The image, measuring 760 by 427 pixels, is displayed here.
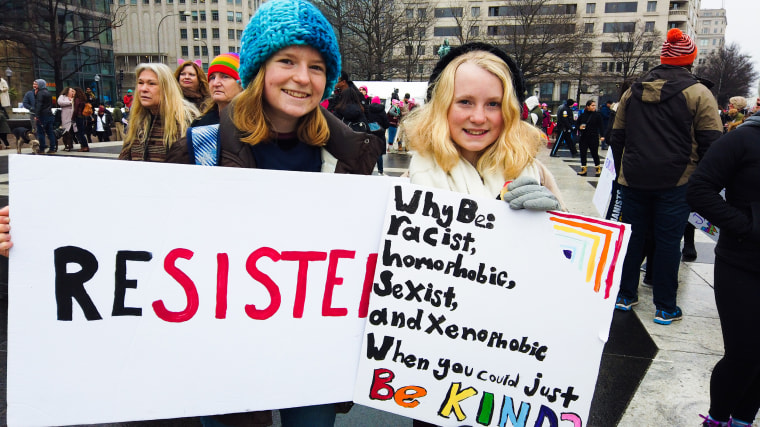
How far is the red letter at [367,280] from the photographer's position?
61.0 inches

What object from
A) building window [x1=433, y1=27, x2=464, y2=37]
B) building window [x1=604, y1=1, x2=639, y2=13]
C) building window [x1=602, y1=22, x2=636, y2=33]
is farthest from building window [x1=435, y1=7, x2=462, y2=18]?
building window [x1=604, y1=1, x2=639, y2=13]

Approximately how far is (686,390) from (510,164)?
2.07m

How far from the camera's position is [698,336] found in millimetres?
3529

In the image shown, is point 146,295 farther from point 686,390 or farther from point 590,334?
point 686,390

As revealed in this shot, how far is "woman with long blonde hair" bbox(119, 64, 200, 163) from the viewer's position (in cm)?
329

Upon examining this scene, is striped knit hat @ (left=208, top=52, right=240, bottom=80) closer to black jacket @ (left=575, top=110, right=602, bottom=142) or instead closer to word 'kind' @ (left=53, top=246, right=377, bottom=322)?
word 'kind' @ (left=53, top=246, right=377, bottom=322)

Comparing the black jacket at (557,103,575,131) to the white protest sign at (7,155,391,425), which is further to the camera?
the black jacket at (557,103,575,131)

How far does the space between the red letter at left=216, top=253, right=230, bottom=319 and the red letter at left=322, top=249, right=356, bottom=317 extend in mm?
291

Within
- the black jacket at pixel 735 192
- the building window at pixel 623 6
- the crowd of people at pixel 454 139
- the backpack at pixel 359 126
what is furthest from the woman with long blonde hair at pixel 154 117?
the building window at pixel 623 6

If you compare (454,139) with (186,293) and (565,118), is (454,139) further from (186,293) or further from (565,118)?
(565,118)

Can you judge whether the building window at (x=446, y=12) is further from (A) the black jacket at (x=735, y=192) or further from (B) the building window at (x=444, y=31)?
(A) the black jacket at (x=735, y=192)

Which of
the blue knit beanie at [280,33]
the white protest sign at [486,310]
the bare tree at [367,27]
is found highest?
the bare tree at [367,27]

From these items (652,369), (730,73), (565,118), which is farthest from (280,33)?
(730,73)

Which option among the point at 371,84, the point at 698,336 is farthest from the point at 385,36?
the point at 698,336
